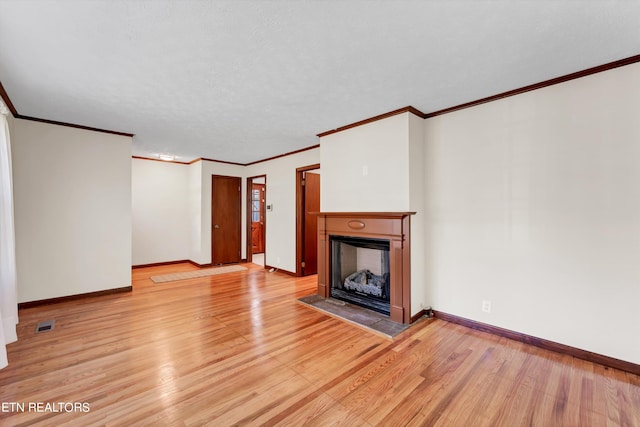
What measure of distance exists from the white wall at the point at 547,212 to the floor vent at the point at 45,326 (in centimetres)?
442

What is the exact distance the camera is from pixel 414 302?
326 cm

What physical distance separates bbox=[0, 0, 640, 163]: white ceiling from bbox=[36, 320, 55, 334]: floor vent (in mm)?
2517

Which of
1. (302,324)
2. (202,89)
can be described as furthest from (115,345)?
(202,89)

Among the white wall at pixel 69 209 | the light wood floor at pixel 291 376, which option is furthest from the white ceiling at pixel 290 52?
the light wood floor at pixel 291 376

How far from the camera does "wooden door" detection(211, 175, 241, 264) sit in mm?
6402

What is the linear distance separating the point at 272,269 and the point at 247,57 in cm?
449

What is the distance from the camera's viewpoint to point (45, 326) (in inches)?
121

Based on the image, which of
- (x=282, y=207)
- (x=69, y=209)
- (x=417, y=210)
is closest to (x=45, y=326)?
(x=69, y=209)

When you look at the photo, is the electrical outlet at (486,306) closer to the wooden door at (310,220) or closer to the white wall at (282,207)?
the wooden door at (310,220)

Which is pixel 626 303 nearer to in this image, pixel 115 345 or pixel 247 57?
pixel 247 57

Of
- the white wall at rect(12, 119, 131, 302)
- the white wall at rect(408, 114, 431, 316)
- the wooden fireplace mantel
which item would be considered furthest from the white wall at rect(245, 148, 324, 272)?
the white wall at rect(12, 119, 131, 302)

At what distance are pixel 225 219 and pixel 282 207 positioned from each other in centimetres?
173

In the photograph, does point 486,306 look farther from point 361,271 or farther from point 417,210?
point 361,271

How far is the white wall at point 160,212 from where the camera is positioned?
6133 mm
